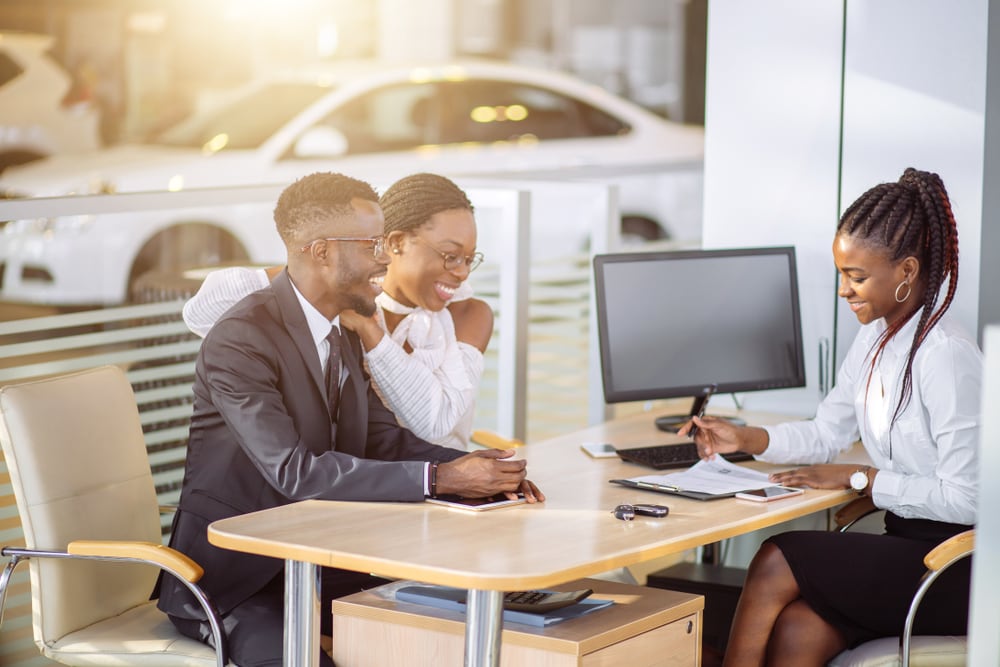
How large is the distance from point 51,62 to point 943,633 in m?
9.58

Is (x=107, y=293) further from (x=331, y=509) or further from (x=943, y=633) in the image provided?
(x=943, y=633)

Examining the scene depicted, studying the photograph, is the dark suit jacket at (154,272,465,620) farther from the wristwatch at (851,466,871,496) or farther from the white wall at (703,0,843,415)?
the white wall at (703,0,843,415)

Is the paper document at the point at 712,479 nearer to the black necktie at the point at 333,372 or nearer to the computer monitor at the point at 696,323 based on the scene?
the computer monitor at the point at 696,323

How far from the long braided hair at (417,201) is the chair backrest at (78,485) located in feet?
2.70

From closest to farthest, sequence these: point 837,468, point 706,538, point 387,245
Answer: point 706,538 < point 837,468 < point 387,245

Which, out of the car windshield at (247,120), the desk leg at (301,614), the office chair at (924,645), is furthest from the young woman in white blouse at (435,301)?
the car windshield at (247,120)

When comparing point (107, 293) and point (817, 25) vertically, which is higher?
point (817, 25)

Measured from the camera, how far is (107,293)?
20.8 ft

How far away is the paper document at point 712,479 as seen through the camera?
3084 millimetres

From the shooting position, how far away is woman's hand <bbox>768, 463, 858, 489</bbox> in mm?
3172

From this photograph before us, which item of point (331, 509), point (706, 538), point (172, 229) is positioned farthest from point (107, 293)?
point (706, 538)

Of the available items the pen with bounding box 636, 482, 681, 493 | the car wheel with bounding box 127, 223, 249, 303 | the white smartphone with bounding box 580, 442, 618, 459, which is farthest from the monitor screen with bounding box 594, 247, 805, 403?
the car wheel with bounding box 127, 223, 249, 303

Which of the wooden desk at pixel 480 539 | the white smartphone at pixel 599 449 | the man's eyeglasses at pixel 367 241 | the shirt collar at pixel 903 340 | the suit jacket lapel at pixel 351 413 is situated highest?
the man's eyeglasses at pixel 367 241

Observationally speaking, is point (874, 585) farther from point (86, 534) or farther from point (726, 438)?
point (86, 534)
